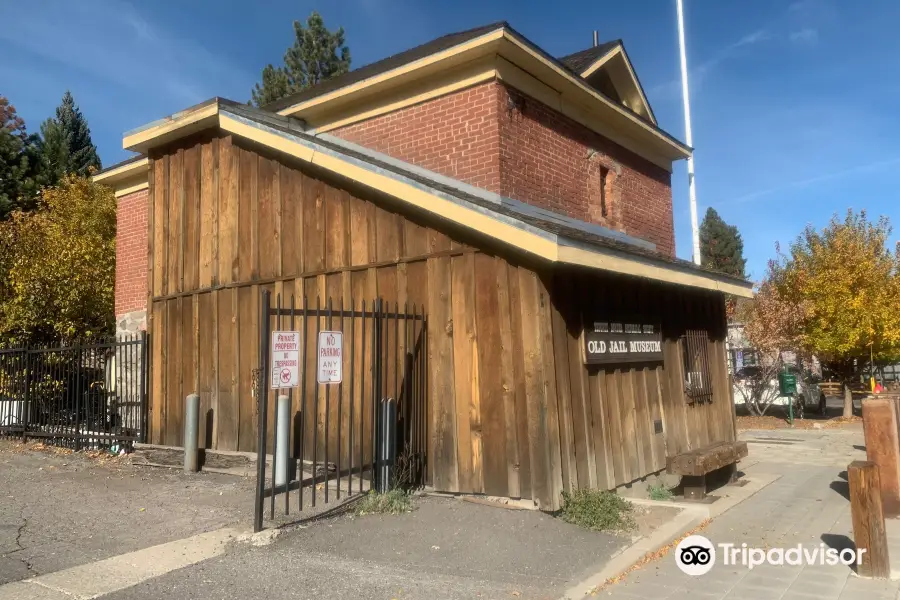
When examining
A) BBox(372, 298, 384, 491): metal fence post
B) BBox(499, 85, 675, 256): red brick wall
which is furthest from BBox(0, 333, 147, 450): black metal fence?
BBox(499, 85, 675, 256): red brick wall

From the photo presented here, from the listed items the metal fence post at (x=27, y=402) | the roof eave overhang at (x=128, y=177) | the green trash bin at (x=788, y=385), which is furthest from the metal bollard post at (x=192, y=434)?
the green trash bin at (x=788, y=385)

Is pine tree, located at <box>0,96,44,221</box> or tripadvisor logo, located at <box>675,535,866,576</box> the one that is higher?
pine tree, located at <box>0,96,44,221</box>

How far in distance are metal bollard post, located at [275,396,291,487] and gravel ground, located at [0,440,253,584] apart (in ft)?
1.55

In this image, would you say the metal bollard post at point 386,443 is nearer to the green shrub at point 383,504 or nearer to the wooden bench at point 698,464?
the green shrub at point 383,504

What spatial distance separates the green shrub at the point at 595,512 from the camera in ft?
20.7

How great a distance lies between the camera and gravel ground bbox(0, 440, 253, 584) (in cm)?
545

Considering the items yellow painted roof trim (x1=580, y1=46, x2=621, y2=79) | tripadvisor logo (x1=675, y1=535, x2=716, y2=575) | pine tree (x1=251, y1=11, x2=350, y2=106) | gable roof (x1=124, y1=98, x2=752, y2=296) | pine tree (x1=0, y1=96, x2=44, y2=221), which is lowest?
tripadvisor logo (x1=675, y1=535, x2=716, y2=575)

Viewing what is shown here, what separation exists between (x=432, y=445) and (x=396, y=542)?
1688 mm

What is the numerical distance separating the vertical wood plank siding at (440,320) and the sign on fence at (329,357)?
0.33 metres

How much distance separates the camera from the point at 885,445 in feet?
25.1

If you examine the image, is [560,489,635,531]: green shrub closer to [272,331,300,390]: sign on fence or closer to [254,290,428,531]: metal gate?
[254,290,428,531]: metal gate

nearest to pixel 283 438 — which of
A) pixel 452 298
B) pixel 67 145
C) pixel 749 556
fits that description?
pixel 452 298

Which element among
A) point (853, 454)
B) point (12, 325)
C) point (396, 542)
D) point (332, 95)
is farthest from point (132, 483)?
point (853, 454)

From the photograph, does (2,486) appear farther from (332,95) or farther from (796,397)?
(796,397)
